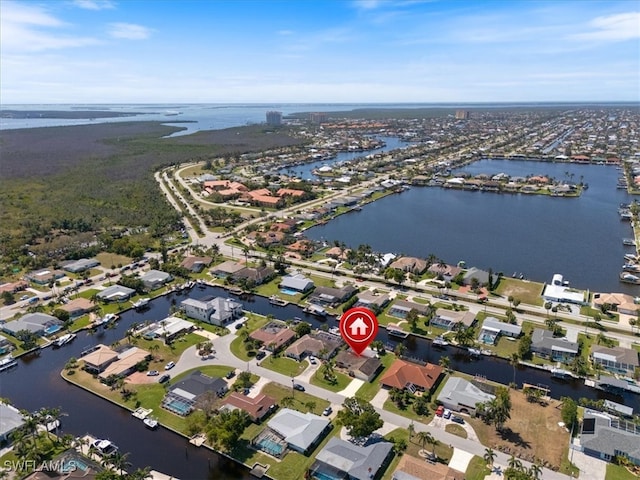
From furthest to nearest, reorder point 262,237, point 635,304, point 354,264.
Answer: point 262,237
point 354,264
point 635,304

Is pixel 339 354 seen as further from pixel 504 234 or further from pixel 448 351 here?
pixel 504 234

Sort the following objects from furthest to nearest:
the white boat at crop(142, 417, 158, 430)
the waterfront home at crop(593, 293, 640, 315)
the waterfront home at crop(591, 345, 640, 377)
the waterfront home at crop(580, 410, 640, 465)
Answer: the waterfront home at crop(593, 293, 640, 315) → the waterfront home at crop(591, 345, 640, 377) → the white boat at crop(142, 417, 158, 430) → the waterfront home at crop(580, 410, 640, 465)

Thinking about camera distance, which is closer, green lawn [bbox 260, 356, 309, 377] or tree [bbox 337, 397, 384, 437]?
tree [bbox 337, 397, 384, 437]

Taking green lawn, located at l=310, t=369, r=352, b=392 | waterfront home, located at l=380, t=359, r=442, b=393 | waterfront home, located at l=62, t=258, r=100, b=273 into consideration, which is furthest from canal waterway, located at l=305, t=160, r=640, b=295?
waterfront home, located at l=62, t=258, r=100, b=273

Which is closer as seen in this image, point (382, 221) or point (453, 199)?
point (382, 221)

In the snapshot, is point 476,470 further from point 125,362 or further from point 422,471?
point 125,362

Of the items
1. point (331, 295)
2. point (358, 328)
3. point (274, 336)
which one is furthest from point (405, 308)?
point (358, 328)

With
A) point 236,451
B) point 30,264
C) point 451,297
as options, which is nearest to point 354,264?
point 451,297

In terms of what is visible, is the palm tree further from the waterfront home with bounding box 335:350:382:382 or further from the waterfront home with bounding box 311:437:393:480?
the waterfront home with bounding box 335:350:382:382
